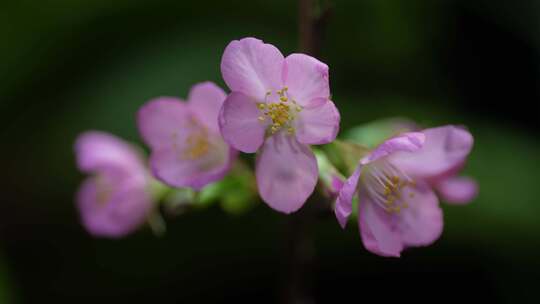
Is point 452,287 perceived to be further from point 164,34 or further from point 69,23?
point 69,23

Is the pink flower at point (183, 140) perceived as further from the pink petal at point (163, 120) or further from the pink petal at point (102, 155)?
the pink petal at point (102, 155)

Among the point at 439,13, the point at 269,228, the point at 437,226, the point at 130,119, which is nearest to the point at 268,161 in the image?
the point at 437,226

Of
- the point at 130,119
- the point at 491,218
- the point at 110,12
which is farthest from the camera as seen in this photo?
the point at 110,12

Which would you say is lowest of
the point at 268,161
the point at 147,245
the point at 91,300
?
the point at 91,300

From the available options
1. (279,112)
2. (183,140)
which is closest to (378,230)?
(279,112)

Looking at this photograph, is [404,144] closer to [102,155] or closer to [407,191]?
[407,191]

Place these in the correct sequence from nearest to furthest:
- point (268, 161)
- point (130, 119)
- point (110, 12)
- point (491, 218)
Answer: point (268, 161)
point (491, 218)
point (130, 119)
point (110, 12)

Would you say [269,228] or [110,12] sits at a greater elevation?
[110,12]
